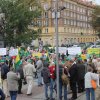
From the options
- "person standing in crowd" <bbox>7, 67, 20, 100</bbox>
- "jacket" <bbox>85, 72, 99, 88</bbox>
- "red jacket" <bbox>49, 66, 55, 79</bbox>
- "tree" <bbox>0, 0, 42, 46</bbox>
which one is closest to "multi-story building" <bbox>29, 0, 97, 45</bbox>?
"tree" <bbox>0, 0, 42, 46</bbox>

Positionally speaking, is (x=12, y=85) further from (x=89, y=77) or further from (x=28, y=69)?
(x=28, y=69)

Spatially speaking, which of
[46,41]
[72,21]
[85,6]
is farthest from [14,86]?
[85,6]

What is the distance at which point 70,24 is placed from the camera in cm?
12156

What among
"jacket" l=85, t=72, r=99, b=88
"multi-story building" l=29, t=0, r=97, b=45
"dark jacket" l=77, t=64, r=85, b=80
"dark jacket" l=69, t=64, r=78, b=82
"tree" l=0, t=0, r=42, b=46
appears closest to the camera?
"jacket" l=85, t=72, r=99, b=88

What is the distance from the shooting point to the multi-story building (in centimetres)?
11144

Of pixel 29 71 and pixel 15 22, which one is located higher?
pixel 15 22

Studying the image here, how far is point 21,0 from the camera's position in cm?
4056

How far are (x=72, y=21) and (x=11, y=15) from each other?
8898 cm

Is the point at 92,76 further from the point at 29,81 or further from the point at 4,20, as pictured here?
the point at 4,20

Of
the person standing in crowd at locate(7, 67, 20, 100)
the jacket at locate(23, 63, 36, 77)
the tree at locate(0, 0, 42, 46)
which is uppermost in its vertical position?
the tree at locate(0, 0, 42, 46)

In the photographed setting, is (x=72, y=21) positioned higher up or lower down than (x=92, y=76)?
higher up

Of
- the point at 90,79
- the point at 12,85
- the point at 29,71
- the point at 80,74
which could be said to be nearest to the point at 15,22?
the point at 29,71

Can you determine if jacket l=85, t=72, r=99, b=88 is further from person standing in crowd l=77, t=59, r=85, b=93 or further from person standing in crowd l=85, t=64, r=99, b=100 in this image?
person standing in crowd l=77, t=59, r=85, b=93

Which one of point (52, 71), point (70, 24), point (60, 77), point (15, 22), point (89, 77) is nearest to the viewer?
point (89, 77)
